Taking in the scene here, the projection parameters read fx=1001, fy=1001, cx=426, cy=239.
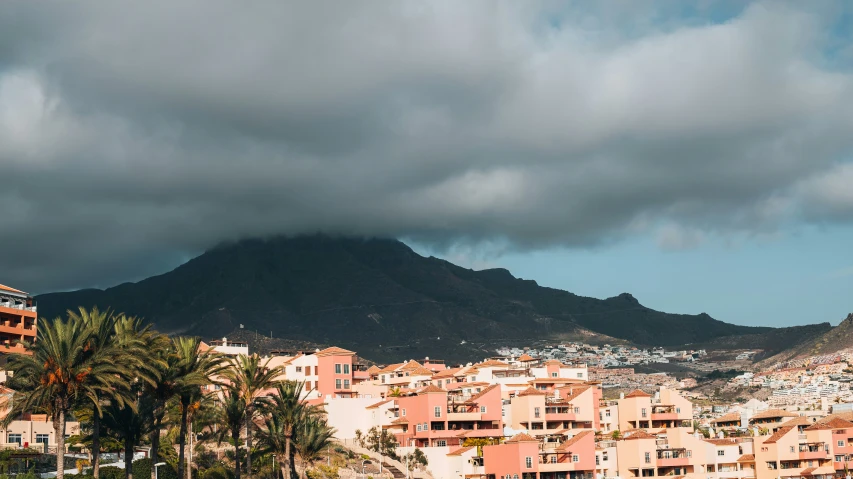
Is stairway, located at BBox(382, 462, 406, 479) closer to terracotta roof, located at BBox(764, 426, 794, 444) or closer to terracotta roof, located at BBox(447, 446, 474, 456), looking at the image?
terracotta roof, located at BBox(447, 446, 474, 456)

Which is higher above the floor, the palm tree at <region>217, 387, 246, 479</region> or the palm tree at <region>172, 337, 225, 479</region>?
the palm tree at <region>172, 337, 225, 479</region>

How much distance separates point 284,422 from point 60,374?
24.1m

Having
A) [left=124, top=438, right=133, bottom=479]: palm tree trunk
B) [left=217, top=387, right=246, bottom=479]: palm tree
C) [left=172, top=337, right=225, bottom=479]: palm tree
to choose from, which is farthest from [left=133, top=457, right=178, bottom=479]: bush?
[left=124, top=438, right=133, bottom=479]: palm tree trunk

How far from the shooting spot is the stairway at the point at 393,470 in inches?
4353

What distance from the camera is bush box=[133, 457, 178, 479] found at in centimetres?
8181

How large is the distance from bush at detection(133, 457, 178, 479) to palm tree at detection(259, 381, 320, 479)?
8.08 metres

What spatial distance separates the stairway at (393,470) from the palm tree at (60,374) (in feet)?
161

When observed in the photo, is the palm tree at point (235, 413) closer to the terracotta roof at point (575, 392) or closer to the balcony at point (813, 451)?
the terracotta roof at point (575, 392)

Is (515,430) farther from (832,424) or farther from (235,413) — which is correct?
(235,413)

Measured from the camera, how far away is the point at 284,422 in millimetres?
85562

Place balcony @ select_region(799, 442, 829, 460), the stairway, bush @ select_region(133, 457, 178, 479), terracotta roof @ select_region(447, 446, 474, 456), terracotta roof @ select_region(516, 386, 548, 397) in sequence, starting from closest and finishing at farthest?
bush @ select_region(133, 457, 178, 479) → the stairway → terracotta roof @ select_region(447, 446, 474, 456) → terracotta roof @ select_region(516, 386, 548, 397) → balcony @ select_region(799, 442, 829, 460)

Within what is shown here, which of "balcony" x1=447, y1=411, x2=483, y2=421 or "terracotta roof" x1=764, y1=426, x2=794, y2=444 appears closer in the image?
"balcony" x1=447, y1=411, x2=483, y2=421

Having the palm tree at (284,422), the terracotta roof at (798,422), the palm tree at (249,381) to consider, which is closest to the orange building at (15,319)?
the palm tree at (284,422)

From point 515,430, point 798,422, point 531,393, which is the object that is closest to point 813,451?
point 798,422
